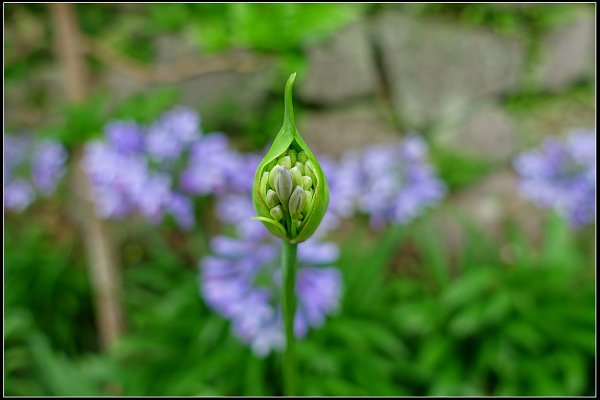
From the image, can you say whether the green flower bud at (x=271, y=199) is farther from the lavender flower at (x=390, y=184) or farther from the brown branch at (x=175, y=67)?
the brown branch at (x=175, y=67)

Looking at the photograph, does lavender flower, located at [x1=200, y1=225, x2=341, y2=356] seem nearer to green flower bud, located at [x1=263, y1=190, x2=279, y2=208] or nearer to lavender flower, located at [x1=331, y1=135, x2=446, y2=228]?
lavender flower, located at [x1=331, y1=135, x2=446, y2=228]

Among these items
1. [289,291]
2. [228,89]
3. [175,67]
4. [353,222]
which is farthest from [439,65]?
[289,291]

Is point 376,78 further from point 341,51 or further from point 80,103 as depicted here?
point 80,103

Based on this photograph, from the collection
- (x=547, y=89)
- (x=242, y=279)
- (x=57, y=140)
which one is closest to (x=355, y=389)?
(x=242, y=279)

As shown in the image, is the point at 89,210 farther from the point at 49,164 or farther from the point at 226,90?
the point at 226,90

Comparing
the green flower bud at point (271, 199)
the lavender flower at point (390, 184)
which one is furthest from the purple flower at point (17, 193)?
the green flower bud at point (271, 199)

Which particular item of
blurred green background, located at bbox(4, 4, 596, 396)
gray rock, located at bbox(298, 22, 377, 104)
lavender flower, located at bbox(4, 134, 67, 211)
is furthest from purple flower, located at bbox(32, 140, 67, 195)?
gray rock, located at bbox(298, 22, 377, 104)
